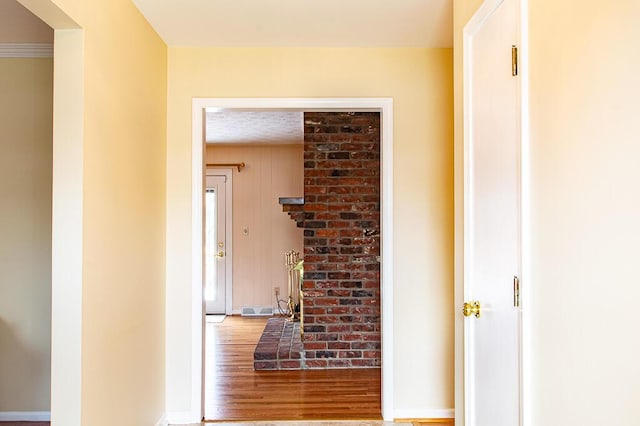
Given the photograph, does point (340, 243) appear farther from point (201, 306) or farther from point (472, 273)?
point (472, 273)

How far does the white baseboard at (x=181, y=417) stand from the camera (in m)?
2.64

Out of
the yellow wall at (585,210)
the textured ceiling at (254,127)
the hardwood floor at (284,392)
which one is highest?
the textured ceiling at (254,127)

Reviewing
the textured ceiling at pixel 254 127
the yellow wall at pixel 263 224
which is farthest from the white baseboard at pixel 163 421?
the yellow wall at pixel 263 224

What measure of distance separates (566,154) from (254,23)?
1.87m

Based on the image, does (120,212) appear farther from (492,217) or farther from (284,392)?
(284,392)

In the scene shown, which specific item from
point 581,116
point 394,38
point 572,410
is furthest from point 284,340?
point 581,116

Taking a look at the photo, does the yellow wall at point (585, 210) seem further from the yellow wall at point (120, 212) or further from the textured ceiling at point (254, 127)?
the textured ceiling at point (254, 127)

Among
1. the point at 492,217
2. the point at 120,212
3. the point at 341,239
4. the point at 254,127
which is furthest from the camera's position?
the point at 254,127

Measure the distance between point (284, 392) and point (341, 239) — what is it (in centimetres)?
132

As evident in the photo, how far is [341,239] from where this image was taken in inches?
147

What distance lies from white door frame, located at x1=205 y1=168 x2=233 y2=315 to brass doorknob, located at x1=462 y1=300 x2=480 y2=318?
15.3ft

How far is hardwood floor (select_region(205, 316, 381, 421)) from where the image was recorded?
9.23 ft

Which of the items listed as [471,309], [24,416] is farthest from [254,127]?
[471,309]

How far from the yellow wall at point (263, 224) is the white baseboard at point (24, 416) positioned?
3348mm
